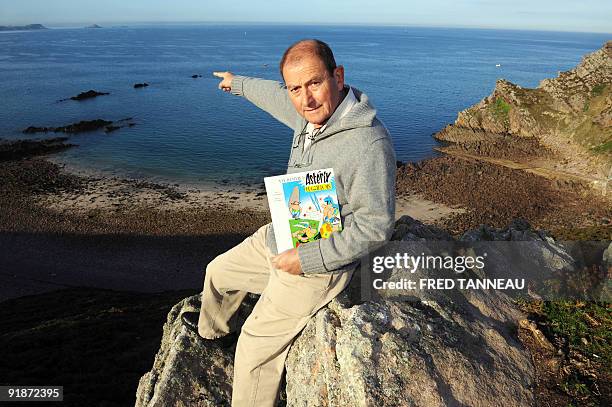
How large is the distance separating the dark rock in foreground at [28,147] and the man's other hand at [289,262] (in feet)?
158

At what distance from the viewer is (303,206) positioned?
4.02m

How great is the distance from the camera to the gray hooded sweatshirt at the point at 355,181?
3.58m

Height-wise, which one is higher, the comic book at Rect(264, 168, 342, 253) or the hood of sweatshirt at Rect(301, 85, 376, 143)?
the hood of sweatshirt at Rect(301, 85, 376, 143)

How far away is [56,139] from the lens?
48.7 meters

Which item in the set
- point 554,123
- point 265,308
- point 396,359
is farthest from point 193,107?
point 396,359

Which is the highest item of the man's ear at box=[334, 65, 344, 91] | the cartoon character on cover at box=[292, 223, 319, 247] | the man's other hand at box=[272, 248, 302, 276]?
the man's ear at box=[334, 65, 344, 91]

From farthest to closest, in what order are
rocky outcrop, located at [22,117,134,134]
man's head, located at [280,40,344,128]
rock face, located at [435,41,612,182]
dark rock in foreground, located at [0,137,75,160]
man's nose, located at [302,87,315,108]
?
rocky outcrop, located at [22,117,134,134] → dark rock in foreground, located at [0,137,75,160] → rock face, located at [435,41,612,182] → man's nose, located at [302,87,315,108] → man's head, located at [280,40,344,128]

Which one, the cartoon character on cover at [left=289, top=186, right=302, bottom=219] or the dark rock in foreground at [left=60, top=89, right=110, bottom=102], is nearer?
the cartoon character on cover at [left=289, top=186, right=302, bottom=219]

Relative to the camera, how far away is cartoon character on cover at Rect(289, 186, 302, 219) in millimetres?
4016

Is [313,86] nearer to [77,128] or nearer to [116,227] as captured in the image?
[116,227]

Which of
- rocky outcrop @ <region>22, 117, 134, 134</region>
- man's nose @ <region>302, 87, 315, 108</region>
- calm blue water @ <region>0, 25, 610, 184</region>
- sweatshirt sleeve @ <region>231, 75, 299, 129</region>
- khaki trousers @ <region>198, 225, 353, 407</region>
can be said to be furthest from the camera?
rocky outcrop @ <region>22, 117, 134, 134</region>

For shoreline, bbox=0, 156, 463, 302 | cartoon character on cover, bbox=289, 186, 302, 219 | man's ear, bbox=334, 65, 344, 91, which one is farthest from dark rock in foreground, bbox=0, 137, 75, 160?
man's ear, bbox=334, 65, 344, 91

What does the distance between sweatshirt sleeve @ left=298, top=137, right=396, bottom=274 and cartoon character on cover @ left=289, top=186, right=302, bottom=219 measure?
18.3 inches

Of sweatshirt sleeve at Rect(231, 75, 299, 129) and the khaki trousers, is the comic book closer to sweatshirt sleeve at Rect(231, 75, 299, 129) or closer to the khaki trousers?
the khaki trousers
